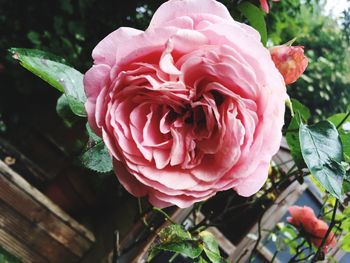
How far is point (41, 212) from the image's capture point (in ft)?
4.48

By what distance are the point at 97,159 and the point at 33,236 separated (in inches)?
40.1

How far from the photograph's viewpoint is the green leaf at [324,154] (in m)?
0.42

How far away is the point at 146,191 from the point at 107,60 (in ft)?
0.50

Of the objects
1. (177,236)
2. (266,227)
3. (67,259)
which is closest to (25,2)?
(67,259)

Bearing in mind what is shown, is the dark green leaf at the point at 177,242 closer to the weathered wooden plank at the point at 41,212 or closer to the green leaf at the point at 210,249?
the green leaf at the point at 210,249

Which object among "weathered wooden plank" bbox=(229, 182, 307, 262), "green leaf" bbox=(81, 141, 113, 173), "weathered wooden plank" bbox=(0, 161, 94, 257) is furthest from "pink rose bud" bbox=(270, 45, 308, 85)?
"weathered wooden plank" bbox=(0, 161, 94, 257)

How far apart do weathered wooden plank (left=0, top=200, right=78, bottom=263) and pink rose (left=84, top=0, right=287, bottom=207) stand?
110cm

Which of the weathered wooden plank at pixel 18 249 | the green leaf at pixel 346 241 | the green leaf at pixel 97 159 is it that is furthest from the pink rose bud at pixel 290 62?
the weathered wooden plank at pixel 18 249

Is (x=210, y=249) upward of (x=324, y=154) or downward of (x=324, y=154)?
downward

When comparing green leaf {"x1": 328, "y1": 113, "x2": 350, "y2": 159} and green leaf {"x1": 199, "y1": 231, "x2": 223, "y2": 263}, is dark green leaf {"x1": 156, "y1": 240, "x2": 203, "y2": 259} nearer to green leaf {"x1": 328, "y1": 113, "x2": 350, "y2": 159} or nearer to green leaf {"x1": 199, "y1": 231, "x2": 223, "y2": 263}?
green leaf {"x1": 199, "y1": 231, "x2": 223, "y2": 263}

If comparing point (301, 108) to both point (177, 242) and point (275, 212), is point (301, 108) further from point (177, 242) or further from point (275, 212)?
point (275, 212)

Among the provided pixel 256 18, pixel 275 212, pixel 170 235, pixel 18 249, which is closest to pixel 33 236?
pixel 18 249

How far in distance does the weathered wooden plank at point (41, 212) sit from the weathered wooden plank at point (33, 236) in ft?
0.06

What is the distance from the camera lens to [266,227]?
4.06 feet
